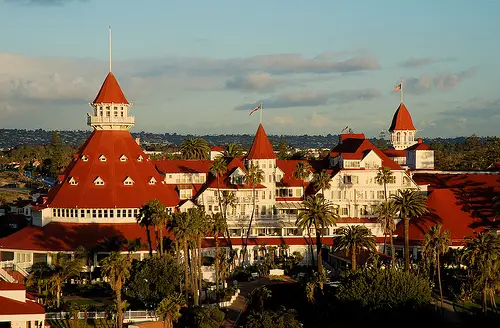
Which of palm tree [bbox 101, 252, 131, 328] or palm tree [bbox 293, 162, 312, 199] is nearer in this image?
palm tree [bbox 101, 252, 131, 328]

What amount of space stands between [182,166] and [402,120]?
145 feet

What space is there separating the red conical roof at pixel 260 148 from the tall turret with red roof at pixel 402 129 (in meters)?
39.4

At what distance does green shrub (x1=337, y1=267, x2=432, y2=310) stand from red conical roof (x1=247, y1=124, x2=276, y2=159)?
106 ft

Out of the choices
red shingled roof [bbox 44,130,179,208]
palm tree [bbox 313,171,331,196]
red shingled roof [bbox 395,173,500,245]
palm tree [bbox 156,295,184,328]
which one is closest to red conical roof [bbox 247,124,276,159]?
palm tree [bbox 313,171,331,196]

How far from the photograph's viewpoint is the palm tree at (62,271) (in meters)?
72.8

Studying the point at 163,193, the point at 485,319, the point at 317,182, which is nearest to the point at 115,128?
the point at 163,193

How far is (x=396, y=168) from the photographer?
102 metres

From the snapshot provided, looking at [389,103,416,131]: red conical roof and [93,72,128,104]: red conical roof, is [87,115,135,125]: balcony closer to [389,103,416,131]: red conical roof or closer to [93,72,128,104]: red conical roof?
[93,72,128,104]: red conical roof

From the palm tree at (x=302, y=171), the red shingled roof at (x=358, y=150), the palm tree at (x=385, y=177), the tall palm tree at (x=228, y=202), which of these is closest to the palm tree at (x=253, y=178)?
the tall palm tree at (x=228, y=202)

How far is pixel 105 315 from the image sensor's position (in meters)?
68.5

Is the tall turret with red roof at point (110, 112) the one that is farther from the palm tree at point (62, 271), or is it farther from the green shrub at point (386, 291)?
the green shrub at point (386, 291)

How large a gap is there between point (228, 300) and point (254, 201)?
25.0 metres

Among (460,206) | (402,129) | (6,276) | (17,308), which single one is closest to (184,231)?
(17,308)

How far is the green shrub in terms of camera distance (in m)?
69.2
